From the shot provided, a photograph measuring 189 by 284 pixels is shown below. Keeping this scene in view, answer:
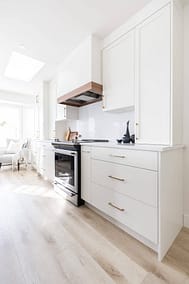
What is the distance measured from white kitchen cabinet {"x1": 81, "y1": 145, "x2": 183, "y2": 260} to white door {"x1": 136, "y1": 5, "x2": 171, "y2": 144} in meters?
0.31

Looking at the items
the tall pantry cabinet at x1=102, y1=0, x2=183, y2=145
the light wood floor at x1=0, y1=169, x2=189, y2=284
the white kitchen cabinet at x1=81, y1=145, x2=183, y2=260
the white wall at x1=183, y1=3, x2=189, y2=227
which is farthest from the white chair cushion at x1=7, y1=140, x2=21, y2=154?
the white wall at x1=183, y1=3, x2=189, y2=227

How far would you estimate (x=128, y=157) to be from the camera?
4.90ft

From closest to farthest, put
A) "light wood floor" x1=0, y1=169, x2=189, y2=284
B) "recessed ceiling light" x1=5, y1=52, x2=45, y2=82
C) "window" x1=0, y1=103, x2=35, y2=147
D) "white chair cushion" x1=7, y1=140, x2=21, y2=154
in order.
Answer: "light wood floor" x1=0, y1=169, x2=189, y2=284, "recessed ceiling light" x1=5, y1=52, x2=45, y2=82, "white chair cushion" x1=7, y1=140, x2=21, y2=154, "window" x1=0, y1=103, x2=35, y2=147

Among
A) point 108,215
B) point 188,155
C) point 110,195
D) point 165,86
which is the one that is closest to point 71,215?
point 108,215

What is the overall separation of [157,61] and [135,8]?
70 cm

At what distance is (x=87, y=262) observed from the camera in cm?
120

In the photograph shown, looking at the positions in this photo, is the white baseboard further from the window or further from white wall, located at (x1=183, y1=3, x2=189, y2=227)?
the window

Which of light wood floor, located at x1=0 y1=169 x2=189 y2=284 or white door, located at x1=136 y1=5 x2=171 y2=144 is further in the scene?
white door, located at x1=136 y1=5 x2=171 y2=144

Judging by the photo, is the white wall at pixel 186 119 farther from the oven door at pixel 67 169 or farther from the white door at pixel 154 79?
the oven door at pixel 67 169

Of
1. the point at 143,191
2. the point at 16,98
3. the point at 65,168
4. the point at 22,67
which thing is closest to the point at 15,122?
the point at 16,98

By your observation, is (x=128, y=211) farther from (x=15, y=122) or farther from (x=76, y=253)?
(x=15, y=122)

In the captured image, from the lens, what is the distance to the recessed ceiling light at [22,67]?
2929 mm

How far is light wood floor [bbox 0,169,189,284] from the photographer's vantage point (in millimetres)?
1070

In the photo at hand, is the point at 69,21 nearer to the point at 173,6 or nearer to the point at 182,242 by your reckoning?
the point at 173,6
